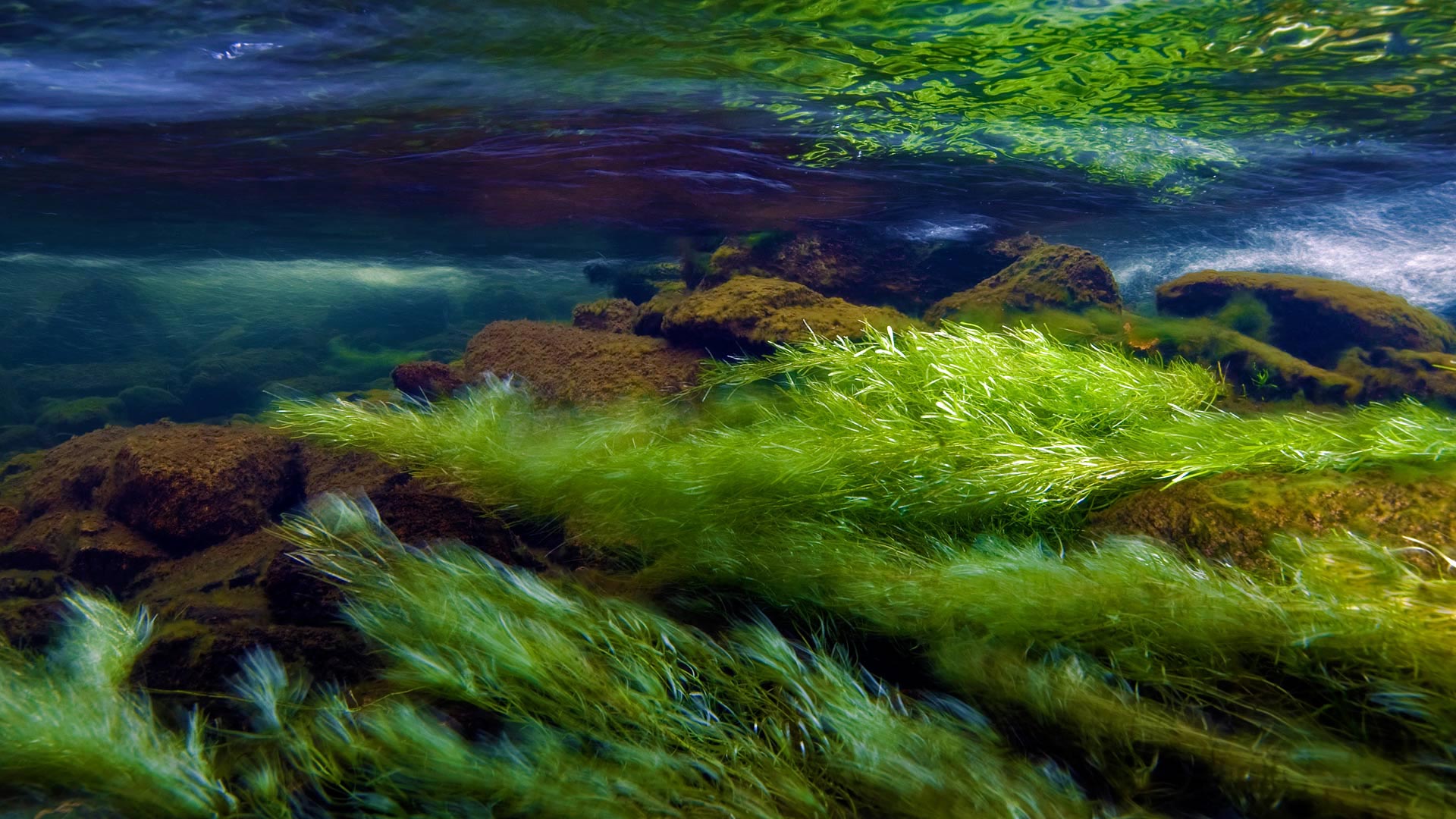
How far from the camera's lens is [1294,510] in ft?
8.02

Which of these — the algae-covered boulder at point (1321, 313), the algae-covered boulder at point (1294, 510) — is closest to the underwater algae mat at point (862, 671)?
the algae-covered boulder at point (1294, 510)

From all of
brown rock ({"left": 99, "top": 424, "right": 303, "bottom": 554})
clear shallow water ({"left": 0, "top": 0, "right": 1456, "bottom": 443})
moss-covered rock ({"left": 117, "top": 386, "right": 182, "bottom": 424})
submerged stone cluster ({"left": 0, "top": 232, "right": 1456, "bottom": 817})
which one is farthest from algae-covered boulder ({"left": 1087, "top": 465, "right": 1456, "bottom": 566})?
moss-covered rock ({"left": 117, "top": 386, "right": 182, "bottom": 424})

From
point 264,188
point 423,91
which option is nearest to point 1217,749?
point 423,91

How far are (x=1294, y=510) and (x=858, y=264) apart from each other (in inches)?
359

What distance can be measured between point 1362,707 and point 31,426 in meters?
18.8

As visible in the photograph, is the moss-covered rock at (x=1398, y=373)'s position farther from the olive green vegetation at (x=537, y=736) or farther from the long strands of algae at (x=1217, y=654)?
the olive green vegetation at (x=537, y=736)

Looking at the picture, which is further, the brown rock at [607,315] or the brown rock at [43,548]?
the brown rock at [607,315]

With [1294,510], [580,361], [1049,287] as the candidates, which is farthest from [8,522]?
[1049,287]

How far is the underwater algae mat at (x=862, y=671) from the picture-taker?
5.69 ft

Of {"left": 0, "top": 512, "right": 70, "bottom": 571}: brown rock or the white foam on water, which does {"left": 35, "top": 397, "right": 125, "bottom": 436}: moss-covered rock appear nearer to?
{"left": 0, "top": 512, "right": 70, "bottom": 571}: brown rock

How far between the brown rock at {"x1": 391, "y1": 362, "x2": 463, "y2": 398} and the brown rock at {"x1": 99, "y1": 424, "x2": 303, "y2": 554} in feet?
4.78

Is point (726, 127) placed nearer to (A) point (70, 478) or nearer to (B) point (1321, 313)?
(A) point (70, 478)

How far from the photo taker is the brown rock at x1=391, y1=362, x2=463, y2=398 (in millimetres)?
6328

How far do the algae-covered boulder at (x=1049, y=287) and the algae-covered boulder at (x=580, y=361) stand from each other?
13.3ft
